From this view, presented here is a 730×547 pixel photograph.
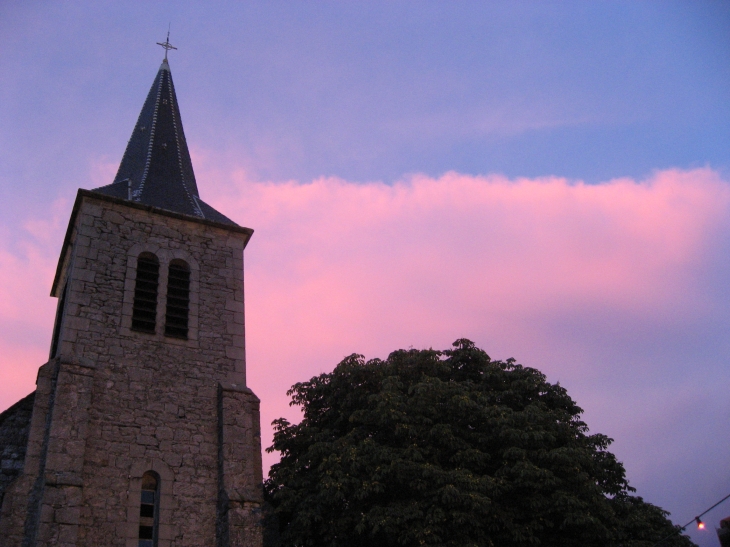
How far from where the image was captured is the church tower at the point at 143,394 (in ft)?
45.2

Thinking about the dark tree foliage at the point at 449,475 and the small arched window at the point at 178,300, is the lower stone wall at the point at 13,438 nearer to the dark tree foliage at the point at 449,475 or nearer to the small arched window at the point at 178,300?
the small arched window at the point at 178,300

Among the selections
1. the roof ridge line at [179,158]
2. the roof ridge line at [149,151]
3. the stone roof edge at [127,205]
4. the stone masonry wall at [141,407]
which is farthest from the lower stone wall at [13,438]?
the roof ridge line at [179,158]

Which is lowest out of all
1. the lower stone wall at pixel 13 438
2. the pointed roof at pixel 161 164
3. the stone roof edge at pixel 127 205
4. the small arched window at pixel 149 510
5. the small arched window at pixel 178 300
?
the small arched window at pixel 149 510

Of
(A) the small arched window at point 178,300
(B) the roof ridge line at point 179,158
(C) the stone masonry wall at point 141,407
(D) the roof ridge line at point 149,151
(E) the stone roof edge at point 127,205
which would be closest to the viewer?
(C) the stone masonry wall at point 141,407

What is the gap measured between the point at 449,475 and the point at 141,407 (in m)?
6.91

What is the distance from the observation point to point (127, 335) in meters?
16.3

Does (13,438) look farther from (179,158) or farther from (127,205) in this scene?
(179,158)

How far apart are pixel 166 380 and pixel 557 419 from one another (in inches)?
365

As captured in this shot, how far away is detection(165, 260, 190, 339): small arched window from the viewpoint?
1719cm

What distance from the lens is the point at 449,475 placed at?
47.2 ft

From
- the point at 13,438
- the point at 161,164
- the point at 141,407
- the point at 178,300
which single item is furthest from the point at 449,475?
the point at 161,164

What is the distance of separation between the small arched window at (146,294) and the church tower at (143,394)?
0.03 meters

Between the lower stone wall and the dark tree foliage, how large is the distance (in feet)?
17.9

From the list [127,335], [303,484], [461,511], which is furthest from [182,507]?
[461,511]
